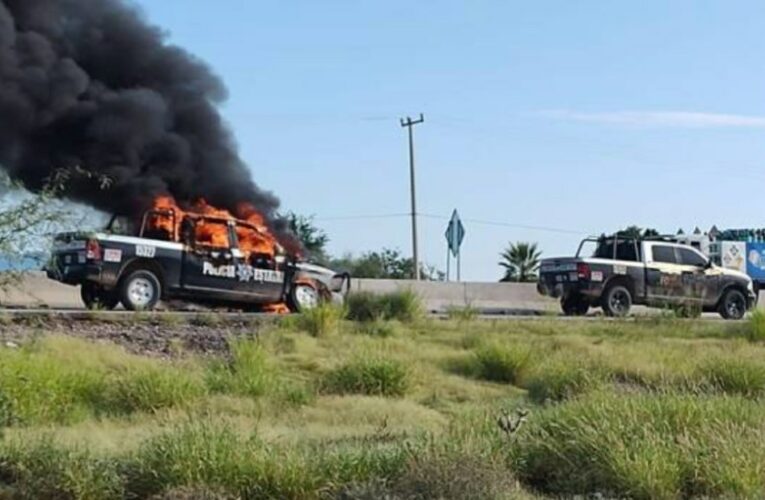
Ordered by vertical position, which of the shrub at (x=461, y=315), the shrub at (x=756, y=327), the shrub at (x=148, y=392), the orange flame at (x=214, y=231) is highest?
the orange flame at (x=214, y=231)

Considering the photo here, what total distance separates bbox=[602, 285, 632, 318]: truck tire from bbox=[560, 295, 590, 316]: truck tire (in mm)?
520

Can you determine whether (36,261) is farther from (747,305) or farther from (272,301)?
(747,305)

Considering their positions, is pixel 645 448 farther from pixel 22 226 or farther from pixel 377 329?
pixel 377 329

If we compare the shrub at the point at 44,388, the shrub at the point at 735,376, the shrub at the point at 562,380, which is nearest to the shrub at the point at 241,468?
the shrub at the point at 44,388

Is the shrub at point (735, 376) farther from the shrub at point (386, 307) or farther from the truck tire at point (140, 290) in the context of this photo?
the truck tire at point (140, 290)

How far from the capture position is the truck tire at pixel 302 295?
2403cm

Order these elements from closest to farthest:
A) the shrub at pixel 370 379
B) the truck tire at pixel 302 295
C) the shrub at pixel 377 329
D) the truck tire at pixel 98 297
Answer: the shrub at pixel 370 379
the shrub at pixel 377 329
the truck tire at pixel 98 297
the truck tire at pixel 302 295

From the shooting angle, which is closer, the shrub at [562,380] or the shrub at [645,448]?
the shrub at [645,448]

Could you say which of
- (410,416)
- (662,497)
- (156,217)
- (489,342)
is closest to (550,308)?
(156,217)

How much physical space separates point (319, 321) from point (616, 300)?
40.1 ft

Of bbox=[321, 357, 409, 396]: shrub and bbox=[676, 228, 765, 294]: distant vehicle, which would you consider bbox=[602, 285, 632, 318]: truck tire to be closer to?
bbox=[321, 357, 409, 396]: shrub

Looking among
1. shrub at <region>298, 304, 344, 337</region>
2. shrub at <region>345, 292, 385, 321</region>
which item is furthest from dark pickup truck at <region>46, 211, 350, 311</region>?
shrub at <region>298, 304, 344, 337</region>

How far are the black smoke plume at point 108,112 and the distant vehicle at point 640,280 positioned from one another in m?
7.40

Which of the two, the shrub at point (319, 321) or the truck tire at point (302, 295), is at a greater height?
the truck tire at point (302, 295)
